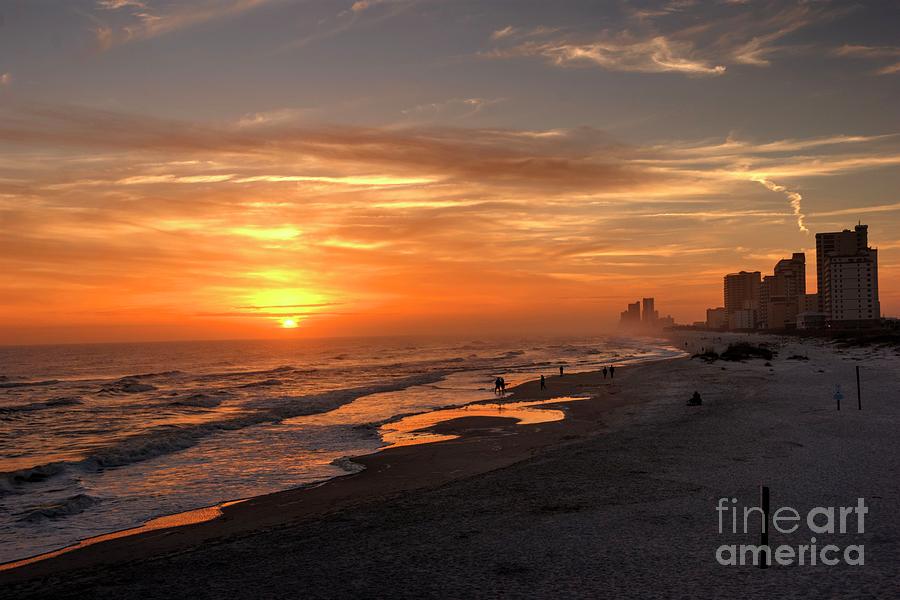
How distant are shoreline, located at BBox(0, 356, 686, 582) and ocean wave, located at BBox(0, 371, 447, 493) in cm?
946

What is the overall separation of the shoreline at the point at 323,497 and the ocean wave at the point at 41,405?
38.3 metres

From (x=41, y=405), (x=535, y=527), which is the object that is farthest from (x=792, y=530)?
(x=41, y=405)

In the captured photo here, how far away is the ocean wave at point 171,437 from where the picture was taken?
24.2m

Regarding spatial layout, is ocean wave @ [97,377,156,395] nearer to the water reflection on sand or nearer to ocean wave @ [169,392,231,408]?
ocean wave @ [169,392,231,408]

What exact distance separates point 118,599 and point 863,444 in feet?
80.2

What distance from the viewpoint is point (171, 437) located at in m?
32.8

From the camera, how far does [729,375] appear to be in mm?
60719

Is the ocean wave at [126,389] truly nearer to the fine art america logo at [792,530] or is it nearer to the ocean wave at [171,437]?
the ocean wave at [171,437]

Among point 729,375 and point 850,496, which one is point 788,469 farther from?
point 729,375

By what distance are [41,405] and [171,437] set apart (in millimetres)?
31127

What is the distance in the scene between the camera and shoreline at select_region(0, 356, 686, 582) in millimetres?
14148

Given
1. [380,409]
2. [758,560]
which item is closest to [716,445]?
[758,560]

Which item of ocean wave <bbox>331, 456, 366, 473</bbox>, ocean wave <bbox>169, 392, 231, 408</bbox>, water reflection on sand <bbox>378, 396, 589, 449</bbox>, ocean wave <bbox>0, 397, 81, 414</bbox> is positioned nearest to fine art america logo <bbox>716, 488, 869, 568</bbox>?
ocean wave <bbox>331, 456, 366, 473</bbox>

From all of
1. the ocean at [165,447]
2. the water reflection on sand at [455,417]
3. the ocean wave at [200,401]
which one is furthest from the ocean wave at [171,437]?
the water reflection on sand at [455,417]
